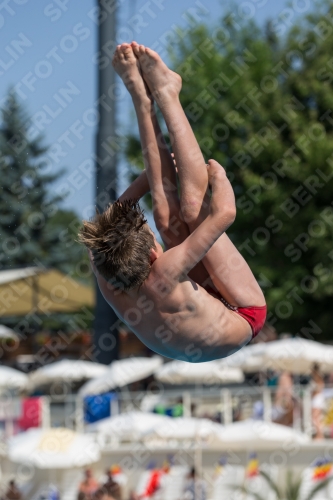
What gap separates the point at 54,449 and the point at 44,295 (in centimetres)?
1129

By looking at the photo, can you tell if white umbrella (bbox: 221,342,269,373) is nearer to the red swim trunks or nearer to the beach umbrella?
the beach umbrella

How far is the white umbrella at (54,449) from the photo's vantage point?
47.3 feet

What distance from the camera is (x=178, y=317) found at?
190 inches

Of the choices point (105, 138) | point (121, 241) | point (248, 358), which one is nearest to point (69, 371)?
point (248, 358)

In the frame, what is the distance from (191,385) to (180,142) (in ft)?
63.7

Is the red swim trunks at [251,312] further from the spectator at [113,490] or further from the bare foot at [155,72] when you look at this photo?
the spectator at [113,490]

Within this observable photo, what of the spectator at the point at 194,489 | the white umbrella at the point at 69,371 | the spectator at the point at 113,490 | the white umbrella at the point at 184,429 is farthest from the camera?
the white umbrella at the point at 69,371

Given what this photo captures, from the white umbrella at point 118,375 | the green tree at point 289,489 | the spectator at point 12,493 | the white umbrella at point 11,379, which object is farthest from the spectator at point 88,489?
the white umbrella at point 11,379

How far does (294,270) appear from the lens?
2167 centimetres

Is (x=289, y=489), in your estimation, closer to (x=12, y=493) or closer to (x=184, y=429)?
(x=184, y=429)

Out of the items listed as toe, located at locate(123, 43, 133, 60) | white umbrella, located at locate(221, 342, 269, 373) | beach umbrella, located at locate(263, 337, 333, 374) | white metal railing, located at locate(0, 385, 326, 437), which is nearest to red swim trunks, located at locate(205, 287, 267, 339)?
toe, located at locate(123, 43, 133, 60)

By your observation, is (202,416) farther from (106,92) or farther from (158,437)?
(106,92)

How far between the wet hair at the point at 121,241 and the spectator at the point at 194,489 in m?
9.14

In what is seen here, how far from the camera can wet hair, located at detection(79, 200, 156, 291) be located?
4.53 metres
